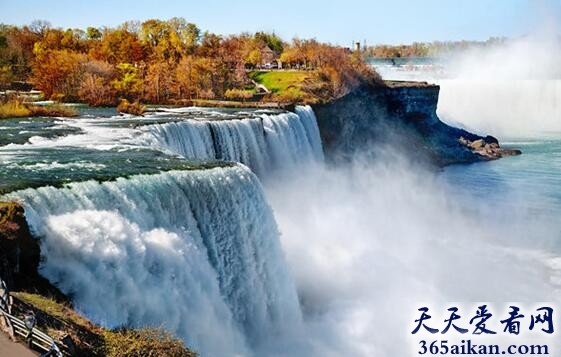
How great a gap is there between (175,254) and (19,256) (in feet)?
10.1

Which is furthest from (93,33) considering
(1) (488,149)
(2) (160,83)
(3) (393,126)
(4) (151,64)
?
(1) (488,149)

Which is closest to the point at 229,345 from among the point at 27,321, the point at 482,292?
the point at 27,321

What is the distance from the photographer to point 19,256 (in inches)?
354

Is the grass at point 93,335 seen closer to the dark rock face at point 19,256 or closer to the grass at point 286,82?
the dark rock face at point 19,256

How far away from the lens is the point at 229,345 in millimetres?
12172

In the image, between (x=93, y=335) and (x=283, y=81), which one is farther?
(x=283, y=81)

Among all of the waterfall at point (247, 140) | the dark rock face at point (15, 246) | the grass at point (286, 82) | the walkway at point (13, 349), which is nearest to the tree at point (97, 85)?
the grass at point (286, 82)

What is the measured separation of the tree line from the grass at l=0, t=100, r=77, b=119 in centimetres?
644

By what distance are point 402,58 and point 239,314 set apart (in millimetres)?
168099

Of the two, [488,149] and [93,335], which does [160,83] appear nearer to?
[488,149]

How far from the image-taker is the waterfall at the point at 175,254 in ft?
32.2

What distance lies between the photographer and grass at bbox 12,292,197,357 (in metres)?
7.30

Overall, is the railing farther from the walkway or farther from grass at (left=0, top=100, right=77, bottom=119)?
grass at (left=0, top=100, right=77, bottom=119)

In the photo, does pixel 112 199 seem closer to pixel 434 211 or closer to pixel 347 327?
pixel 347 327
